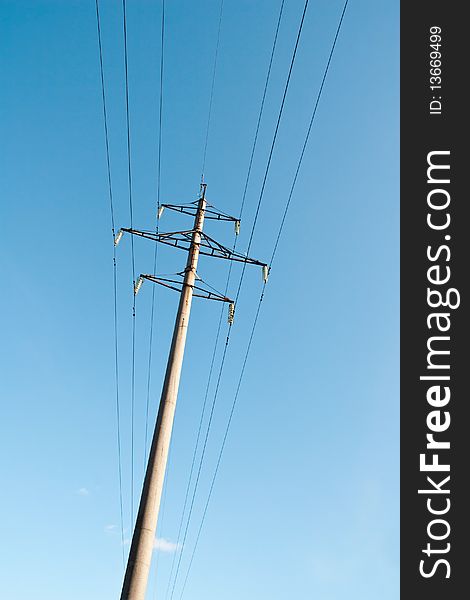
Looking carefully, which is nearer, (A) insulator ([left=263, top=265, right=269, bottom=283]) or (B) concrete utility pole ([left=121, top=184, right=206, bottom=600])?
(B) concrete utility pole ([left=121, top=184, right=206, bottom=600])

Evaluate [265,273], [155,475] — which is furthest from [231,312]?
[155,475]

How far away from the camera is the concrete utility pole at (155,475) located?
7.84 meters

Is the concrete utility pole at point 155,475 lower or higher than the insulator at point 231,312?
lower

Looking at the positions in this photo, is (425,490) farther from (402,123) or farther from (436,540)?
(402,123)

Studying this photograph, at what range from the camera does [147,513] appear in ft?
27.4

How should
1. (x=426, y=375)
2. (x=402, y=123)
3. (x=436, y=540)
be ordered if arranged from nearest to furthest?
(x=436, y=540) < (x=426, y=375) < (x=402, y=123)

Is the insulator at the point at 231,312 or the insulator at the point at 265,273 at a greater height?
the insulator at the point at 265,273

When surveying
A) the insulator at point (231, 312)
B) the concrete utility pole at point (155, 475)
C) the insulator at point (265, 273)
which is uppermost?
the insulator at point (265, 273)

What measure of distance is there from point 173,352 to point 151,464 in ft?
8.06

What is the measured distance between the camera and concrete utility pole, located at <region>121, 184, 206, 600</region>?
7.84 meters

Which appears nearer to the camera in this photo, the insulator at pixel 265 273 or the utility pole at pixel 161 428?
the utility pole at pixel 161 428

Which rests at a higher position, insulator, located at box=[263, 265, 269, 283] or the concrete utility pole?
insulator, located at box=[263, 265, 269, 283]

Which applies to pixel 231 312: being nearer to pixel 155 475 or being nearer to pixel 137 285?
pixel 137 285

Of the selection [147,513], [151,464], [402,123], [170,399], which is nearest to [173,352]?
[170,399]
